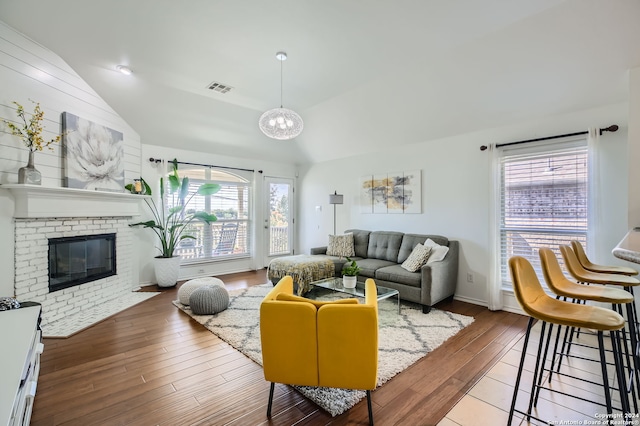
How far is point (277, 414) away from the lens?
189cm

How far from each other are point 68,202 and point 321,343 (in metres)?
3.75

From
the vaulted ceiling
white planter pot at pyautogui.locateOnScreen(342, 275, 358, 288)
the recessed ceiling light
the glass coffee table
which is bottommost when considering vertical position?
the glass coffee table

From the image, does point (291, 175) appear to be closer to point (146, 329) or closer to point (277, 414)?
point (146, 329)

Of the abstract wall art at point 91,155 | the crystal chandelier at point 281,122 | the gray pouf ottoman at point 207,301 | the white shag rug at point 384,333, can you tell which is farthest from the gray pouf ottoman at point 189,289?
the crystal chandelier at point 281,122

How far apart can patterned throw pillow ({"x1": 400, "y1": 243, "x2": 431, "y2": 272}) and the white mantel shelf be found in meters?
4.31

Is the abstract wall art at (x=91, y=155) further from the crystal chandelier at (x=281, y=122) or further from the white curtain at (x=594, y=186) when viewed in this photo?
the white curtain at (x=594, y=186)

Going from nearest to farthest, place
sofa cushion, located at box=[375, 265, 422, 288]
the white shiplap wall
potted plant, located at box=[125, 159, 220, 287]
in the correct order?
1. the white shiplap wall
2. sofa cushion, located at box=[375, 265, 422, 288]
3. potted plant, located at box=[125, 159, 220, 287]

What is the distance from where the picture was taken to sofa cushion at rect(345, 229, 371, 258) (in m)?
5.20

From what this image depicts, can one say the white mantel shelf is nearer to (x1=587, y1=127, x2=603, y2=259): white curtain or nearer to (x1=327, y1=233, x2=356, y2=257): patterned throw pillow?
(x1=327, y1=233, x2=356, y2=257): patterned throw pillow

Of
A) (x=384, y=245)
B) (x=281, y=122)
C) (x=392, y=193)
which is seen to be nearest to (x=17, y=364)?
(x=281, y=122)

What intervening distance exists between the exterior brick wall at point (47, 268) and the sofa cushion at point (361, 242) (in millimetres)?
3851

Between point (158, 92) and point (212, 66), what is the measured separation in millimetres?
1271

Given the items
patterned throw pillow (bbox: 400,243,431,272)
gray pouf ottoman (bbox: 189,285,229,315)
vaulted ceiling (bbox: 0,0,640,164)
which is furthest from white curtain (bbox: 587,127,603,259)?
gray pouf ottoman (bbox: 189,285,229,315)

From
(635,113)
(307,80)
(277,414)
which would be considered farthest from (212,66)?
(635,113)
